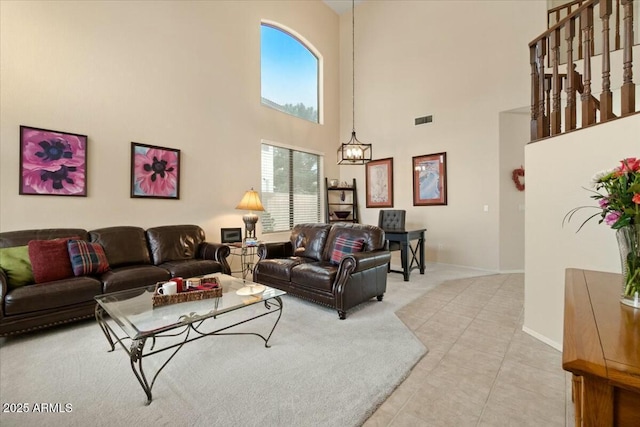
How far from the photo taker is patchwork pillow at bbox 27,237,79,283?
8.96 ft

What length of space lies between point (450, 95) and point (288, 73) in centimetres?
343

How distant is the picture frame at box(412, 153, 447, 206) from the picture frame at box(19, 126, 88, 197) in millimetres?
5567

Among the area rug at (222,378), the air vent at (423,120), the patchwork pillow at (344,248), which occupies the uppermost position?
the air vent at (423,120)

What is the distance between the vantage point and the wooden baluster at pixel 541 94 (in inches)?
101

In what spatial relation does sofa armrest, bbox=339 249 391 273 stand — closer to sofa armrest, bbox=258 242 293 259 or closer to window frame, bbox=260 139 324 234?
sofa armrest, bbox=258 242 293 259

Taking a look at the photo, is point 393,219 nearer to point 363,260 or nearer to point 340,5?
point 363,260

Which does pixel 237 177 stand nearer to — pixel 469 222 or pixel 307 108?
pixel 307 108

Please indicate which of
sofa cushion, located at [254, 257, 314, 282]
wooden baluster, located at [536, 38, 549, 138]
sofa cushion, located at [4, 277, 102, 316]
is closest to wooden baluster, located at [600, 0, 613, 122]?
wooden baluster, located at [536, 38, 549, 138]

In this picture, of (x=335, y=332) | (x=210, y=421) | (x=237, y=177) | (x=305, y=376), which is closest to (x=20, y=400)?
(x=210, y=421)

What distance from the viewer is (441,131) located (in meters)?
5.65

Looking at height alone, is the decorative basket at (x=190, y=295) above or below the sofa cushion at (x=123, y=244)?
below

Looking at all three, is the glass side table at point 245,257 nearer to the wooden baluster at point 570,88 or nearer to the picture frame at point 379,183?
the picture frame at point 379,183

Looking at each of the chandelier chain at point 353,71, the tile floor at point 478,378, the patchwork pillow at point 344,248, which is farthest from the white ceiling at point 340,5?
the tile floor at point 478,378

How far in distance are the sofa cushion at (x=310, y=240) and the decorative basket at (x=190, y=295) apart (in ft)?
5.93
